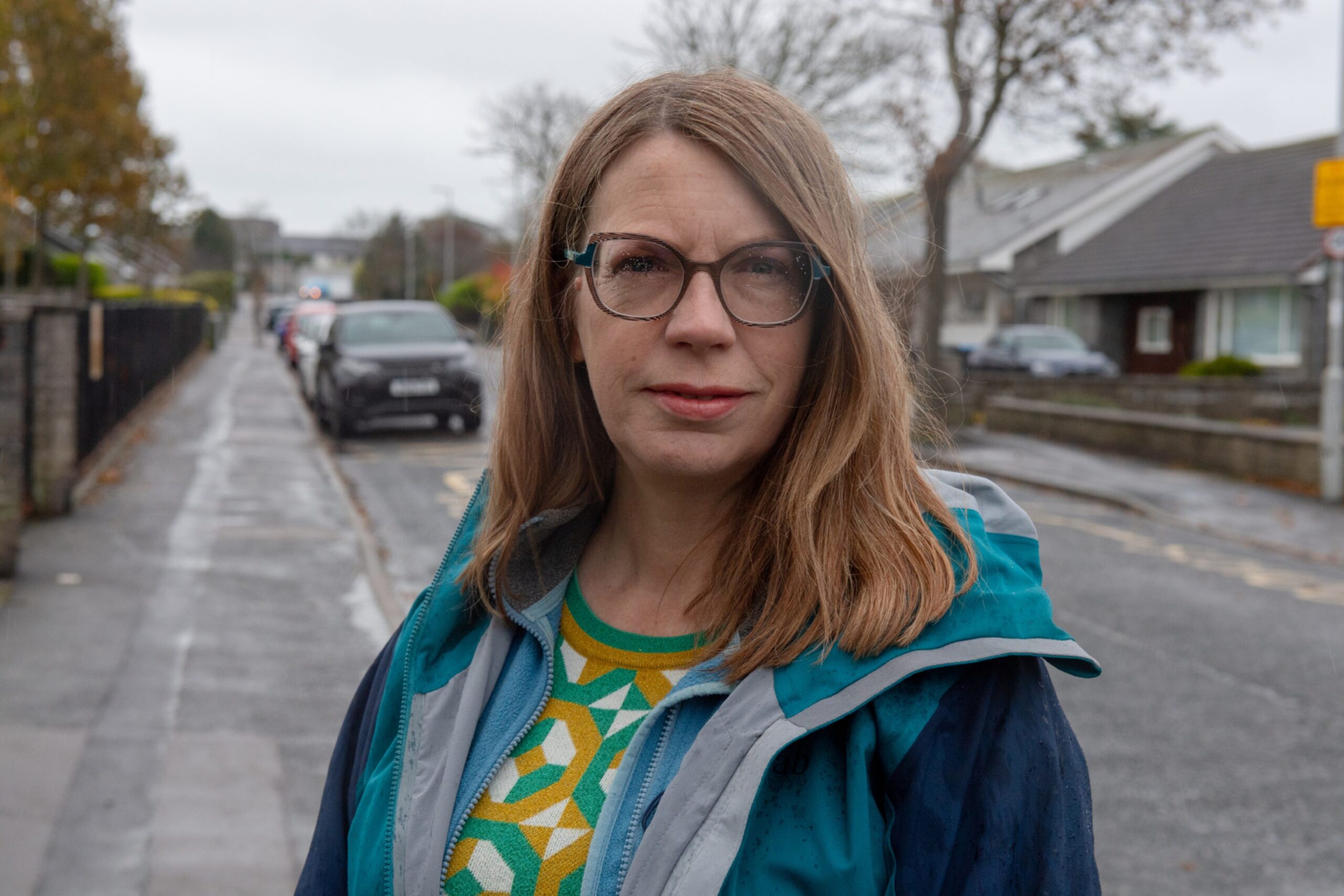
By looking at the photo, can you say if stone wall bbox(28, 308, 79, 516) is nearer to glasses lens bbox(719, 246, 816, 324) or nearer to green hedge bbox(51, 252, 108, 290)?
glasses lens bbox(719, 246, 816, 324)

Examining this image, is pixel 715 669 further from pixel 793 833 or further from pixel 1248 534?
pixel 1248 534

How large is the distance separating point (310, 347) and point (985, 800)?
22.2 metres

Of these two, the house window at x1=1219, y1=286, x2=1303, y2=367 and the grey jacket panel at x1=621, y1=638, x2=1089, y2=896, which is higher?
the house window at x1=1219, y1=286, x2=1303, y2=367

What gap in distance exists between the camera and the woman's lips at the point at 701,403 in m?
1.65

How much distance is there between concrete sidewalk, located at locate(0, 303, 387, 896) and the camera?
4117 mm

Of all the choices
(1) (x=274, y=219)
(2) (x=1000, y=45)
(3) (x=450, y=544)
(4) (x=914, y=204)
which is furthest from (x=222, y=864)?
(1) (x=274, y=219)

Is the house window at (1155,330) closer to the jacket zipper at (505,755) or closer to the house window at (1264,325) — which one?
the house window at (1264,325)

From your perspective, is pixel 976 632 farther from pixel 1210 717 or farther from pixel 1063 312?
pixel 1063 312

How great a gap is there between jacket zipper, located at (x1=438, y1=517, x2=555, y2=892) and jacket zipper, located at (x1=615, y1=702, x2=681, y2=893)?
0.70ft

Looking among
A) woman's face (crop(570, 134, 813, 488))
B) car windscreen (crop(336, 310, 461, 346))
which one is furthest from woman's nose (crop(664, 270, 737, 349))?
car windscreen (crop(336, 310, 461, 346))

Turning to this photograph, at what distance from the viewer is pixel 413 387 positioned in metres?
16.5

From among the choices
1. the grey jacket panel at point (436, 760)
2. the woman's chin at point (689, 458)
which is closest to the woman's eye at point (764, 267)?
the woman's chin at point (689, 458)

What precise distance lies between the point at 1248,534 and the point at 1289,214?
67.0 feet

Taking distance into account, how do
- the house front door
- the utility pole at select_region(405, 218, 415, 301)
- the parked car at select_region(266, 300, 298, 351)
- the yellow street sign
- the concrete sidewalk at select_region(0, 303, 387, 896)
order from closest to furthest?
the concrete sidewalk at select_region(0, 303, 387, 896) → the yellow street sign → the house front door → the parked car at select_region(266, 300, 298, 351) → the utility pole at select_region(405, 218, 415, 301)
